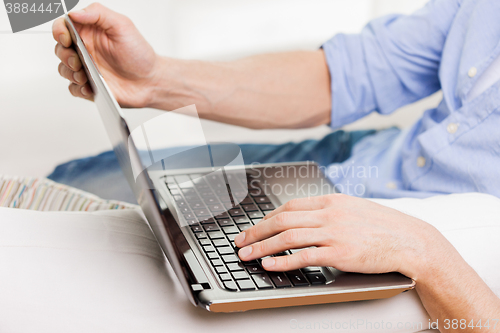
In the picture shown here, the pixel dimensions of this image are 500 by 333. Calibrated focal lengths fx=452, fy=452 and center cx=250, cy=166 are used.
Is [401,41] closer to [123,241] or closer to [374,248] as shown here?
[374,248]

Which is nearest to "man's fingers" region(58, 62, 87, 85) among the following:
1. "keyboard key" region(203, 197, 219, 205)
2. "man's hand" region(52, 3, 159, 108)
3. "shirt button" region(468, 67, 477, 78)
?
"man's hand" region(52, 3, 159, 108)

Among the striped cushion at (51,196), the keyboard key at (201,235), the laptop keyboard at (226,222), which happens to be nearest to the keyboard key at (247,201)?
the laptop keyboard at (226,222)

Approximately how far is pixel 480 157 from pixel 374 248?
36 cm

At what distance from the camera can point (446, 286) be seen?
504 millimetres

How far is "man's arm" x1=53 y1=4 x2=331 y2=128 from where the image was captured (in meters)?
0.72

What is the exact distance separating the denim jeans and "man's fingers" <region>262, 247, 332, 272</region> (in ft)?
1.31

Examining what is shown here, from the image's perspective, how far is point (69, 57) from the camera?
0.65 m

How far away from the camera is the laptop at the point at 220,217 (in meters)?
0.43

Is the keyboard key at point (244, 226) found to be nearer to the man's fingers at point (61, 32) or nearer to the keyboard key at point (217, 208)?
the keyboard key at point (217, 208)

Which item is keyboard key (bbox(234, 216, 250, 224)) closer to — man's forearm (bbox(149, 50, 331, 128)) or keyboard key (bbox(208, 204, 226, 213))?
keyboard key (bbox(208, 204, 226, 213))

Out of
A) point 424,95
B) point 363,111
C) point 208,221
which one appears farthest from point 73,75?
point 424,95

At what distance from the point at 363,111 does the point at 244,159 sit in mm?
285

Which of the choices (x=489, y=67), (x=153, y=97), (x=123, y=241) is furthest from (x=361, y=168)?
(x=123, y=241)

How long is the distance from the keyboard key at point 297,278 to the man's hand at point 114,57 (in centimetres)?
42
